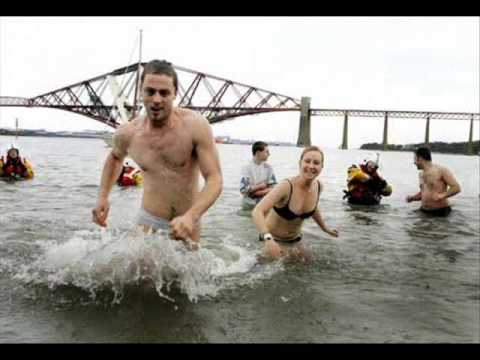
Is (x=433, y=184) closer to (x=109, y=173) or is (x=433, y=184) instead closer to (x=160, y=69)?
(x=109, y=173)

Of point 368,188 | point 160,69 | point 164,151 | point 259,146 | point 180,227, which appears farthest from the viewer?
point 368,188

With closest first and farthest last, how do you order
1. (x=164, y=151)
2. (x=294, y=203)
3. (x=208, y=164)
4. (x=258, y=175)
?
(x=208, y=164)
(x=164, y=151)
(x=294, y=203)
(x=258, y=175)

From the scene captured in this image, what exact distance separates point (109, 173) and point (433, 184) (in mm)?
7650

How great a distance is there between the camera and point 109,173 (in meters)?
4.30

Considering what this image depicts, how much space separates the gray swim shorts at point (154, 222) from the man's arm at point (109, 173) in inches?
12.2

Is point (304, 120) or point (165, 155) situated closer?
point (165, 155)

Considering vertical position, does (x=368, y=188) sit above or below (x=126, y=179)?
above

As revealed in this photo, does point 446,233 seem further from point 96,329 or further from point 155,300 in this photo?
point 96,329

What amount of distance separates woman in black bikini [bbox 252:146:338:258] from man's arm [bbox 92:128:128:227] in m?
1.45

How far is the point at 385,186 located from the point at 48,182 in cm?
998

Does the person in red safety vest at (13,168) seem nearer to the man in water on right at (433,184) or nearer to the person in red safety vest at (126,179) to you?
the person in red safety vest at (126,179)

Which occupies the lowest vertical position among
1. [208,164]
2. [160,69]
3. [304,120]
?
[208,164]

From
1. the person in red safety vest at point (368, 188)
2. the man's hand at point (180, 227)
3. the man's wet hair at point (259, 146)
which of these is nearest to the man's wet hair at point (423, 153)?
the person in red safety vest at point (368, 188)

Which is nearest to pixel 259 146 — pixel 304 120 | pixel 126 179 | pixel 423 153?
pixel 423 153
